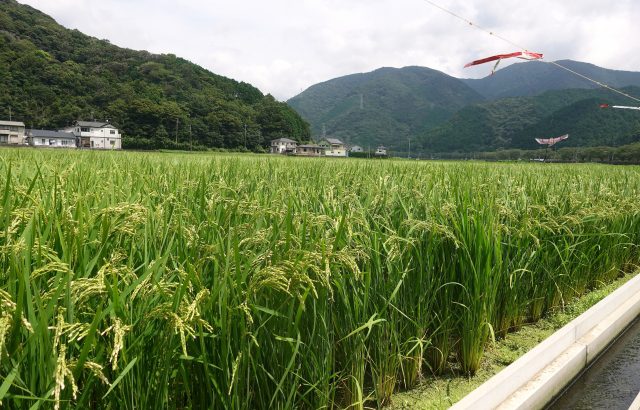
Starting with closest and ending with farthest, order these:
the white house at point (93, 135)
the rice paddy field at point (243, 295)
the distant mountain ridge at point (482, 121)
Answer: the rice paddy field at point (243, 295) → the white house at point (93, 135) → the distant mountain ridge at point (482, 121)

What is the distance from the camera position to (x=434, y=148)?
404 feet

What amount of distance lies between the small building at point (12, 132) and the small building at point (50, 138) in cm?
143

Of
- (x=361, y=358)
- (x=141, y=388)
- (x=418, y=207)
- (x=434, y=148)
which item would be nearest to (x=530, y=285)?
(x=418, y=207)

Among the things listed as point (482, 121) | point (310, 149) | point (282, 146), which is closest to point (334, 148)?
point (310, 149)

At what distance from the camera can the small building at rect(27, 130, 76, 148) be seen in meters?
65.5

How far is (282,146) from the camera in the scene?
9019 cm

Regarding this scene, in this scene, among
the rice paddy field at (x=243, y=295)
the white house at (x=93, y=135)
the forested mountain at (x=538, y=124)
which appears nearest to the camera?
the rice paddy field at (x=243, y=295)

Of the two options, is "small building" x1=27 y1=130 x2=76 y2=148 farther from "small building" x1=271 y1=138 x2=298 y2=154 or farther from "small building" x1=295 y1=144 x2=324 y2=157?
"small building" x1=295 y1=144 x2=324 y2=157

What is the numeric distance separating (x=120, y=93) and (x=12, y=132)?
65.0 feet

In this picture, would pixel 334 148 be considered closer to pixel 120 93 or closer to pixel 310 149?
pixel 310 149

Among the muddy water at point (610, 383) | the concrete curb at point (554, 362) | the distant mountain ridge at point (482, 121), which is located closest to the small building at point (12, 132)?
the distant mountain ridge at point (482, 121)

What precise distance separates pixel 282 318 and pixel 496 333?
7.60 feet

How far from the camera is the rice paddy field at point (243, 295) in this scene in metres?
1.22

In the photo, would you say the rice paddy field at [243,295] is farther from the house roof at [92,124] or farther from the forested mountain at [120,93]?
the house roof at [92,124]
